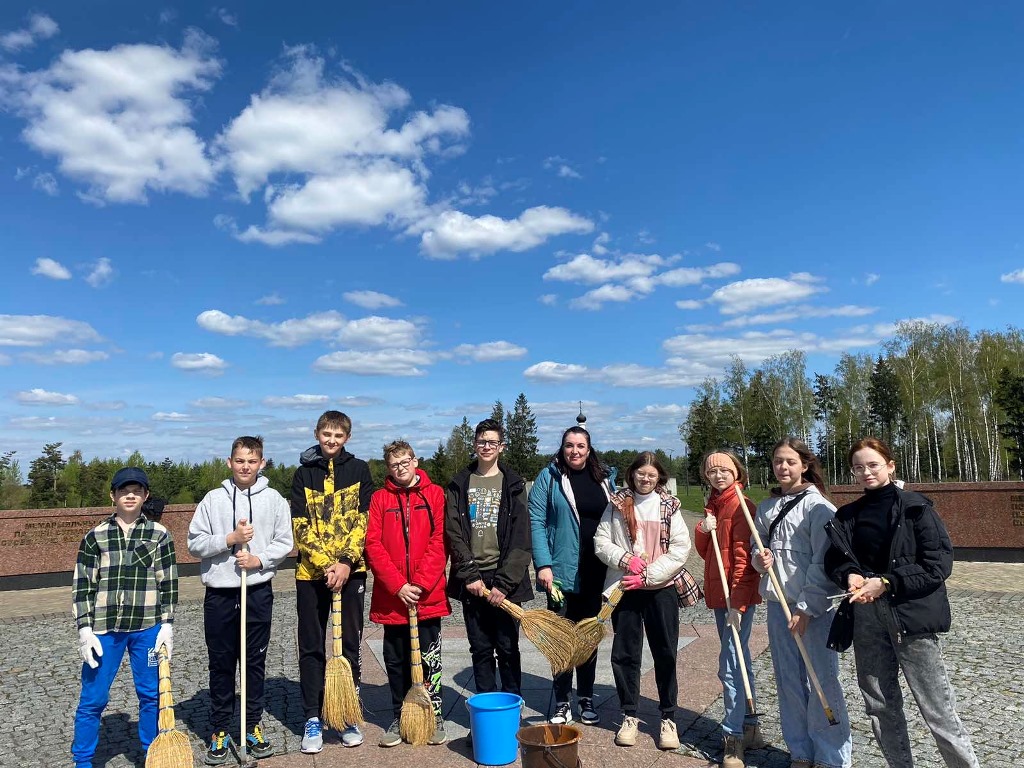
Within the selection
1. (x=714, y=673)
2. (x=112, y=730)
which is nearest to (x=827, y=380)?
(x=714, y=673)

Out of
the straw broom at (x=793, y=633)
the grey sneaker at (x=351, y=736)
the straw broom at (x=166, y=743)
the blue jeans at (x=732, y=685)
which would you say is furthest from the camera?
the grey sneaker at (x=351, y=736)

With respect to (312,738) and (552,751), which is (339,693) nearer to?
(312,738)

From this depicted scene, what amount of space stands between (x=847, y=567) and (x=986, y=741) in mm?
2024

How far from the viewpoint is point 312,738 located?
446 centimetres

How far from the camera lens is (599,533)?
461 cm

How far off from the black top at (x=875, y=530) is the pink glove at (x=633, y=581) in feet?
4.10

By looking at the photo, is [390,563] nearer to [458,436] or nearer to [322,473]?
[322,473]

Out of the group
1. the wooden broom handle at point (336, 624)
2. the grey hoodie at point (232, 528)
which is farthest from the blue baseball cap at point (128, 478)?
the wooden broom handle at point (336, 624)

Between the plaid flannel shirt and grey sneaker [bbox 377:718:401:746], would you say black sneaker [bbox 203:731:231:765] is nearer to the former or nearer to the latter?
the plaid flannel shirt

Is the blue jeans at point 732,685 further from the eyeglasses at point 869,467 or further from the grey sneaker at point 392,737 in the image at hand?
the grey sneaker at point 392,737

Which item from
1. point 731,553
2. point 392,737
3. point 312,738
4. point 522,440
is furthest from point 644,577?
point 522,440

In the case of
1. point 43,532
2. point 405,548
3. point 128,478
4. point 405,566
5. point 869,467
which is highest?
point 128,478

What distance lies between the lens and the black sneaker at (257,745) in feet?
14.6

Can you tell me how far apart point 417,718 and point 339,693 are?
1.71 ft
